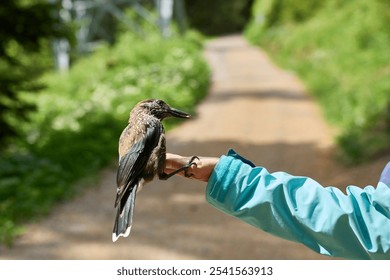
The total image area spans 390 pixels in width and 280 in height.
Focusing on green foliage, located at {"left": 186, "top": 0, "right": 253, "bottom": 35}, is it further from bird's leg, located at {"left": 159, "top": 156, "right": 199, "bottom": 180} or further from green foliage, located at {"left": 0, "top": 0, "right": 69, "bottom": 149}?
bird's leg, located at {"left": 159, "top": 156, "right": 199, "bottom": 180}

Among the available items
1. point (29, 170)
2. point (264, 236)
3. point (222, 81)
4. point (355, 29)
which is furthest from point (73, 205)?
point (355, 29)

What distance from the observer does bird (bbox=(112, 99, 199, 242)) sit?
1.06 meters

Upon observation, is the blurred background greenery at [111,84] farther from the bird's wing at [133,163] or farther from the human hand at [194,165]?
the bird's wing at [133,163]

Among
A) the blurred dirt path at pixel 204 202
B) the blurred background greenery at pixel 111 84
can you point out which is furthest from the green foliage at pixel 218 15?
the blurred dirt path at pixel 204 202

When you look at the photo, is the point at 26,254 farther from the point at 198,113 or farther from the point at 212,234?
the point at 198,113

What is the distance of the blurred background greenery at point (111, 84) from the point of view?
22.0ft

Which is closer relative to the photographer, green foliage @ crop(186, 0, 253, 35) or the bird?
the bird

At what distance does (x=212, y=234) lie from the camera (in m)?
6.25

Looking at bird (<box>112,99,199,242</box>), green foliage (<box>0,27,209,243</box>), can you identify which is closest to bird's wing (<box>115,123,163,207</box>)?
bird (<box>112,99,199,242</box>)

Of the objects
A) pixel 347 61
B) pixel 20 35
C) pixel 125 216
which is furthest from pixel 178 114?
pixel 347 61

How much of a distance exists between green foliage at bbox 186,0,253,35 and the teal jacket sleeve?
4.02m

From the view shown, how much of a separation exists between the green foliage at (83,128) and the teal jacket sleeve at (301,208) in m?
3.98

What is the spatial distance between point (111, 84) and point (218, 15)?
1482mm

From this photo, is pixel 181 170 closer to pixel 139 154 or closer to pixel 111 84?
pixel 139 154
